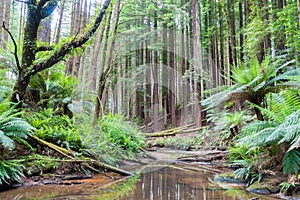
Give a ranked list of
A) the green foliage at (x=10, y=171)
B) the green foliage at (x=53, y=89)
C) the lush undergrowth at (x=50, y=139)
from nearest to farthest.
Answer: the green foliage at (x=10, y=171) < the lush undergrowth at (x=50, y=139) < the green foliage at (x=53, y=89)

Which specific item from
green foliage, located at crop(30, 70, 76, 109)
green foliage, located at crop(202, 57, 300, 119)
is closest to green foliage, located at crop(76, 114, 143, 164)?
green foliage, located at crop(30, 70, 76, 109)

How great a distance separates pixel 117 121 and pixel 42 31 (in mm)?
4595

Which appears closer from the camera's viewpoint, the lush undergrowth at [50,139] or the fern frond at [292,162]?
the fern frond at [292,162]

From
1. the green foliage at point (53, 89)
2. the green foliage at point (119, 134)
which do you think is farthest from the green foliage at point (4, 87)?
the green foliage at point (119, 134)

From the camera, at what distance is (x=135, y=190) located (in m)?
4.20

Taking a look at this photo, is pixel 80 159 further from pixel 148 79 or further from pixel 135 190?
pixel 148 79

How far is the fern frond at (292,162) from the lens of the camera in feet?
12.6

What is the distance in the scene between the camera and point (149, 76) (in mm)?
21609

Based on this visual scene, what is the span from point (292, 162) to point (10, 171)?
178 inches

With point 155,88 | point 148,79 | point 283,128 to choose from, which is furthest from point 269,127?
point 148,79

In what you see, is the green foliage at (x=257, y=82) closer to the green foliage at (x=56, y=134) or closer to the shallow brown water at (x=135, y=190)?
the shallow brown water at (x=135, y=190)

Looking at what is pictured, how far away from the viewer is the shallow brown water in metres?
3.75

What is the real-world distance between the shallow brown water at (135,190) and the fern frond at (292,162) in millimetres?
704

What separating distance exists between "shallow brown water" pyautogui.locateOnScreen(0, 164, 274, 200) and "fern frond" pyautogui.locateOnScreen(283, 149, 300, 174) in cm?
70
